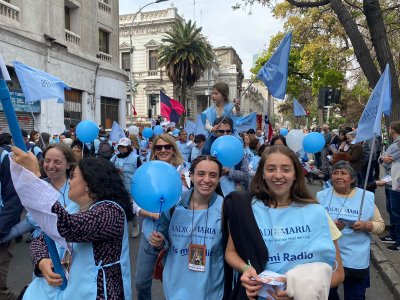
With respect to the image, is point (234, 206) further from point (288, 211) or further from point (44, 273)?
point (44, 273)

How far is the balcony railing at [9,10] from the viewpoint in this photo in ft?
42.7

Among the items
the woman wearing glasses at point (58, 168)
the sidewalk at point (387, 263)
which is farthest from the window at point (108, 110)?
the woman wearing glasses at point (58, 168)

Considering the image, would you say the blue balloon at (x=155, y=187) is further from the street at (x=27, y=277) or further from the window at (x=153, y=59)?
the window at (x=153, y=59)

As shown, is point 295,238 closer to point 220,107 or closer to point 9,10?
point 220,107

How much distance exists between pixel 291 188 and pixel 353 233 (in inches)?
63.3

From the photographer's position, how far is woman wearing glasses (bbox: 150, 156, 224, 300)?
2670 mm

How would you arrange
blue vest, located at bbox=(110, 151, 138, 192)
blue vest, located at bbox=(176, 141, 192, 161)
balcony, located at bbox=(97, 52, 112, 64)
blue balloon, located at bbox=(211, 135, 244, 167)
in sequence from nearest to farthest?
blue balloon, located at bbox=(211, 135, 244, 167)
blue vest, located at bbox=(110, 151, 138, 192)
blue vest, located at bbox=(176, 141, 192, 161)
balcony, located at bbox=(97, 52, 112, 64)

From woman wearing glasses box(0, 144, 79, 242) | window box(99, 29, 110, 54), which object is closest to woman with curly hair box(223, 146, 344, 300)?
woman wearing glasses box(0, 144, 79, 242)

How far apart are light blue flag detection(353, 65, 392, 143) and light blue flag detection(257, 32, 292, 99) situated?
1494mm

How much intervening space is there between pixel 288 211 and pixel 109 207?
109 centimetres

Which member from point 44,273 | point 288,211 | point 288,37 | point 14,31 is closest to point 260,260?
point 288,211

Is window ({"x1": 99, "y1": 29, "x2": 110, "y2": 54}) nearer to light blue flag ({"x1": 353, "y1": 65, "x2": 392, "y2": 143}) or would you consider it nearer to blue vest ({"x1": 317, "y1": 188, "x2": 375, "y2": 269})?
light blue flag ({"x1": 353, "y1": 65, "x2": 392, "y2": 143})

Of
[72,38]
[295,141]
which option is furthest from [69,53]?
[295,141]

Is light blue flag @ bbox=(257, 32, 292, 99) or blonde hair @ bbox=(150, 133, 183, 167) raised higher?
light blue flag @ bbox=(257, 32, 292, 99)
